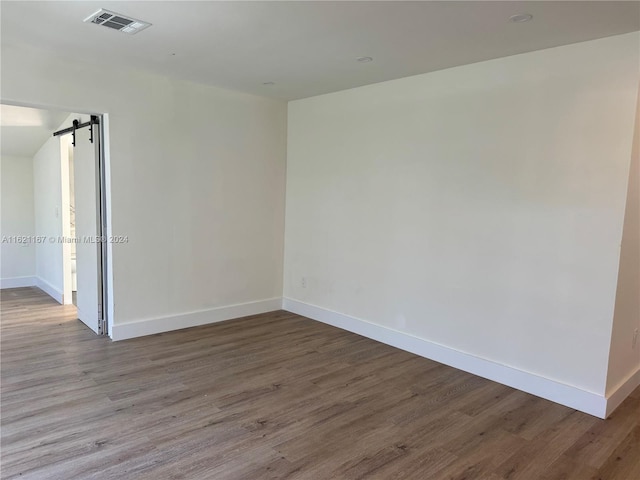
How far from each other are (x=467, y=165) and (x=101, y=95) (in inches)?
130

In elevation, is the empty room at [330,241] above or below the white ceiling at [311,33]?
below

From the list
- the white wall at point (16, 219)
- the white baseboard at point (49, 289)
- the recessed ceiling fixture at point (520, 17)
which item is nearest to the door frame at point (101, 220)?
the white baseboard at point (49, 289)

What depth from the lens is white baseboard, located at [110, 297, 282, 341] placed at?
13.5 ft

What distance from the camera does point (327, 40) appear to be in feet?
9.73

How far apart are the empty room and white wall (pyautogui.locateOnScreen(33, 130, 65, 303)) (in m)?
0.12

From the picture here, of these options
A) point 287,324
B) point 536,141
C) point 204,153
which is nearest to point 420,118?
point 536,141

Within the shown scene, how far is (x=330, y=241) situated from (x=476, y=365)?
200cm

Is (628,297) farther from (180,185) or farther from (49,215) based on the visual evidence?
(49,215)

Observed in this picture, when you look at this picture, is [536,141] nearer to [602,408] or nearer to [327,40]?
[327,40]

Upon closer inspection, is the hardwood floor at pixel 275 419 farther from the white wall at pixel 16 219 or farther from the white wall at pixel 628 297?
the white wall at pixel 16 219

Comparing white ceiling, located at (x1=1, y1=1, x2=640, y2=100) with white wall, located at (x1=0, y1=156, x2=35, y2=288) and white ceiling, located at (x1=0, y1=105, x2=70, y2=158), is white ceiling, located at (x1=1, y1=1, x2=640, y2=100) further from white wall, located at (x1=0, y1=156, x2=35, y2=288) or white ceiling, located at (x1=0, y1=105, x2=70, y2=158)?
white wall, located at (x1=0, y1=156, x2=35, y2=288)

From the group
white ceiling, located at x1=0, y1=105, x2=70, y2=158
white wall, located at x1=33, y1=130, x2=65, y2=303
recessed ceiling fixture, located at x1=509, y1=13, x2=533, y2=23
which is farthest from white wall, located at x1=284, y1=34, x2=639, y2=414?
white wall, located at x1=33, y1=130, x2=65, y2=303

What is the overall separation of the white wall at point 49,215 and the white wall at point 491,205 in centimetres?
327

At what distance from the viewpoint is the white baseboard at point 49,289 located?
5414 millimetres
